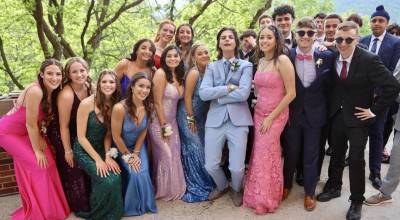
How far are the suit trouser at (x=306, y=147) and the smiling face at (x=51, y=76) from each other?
278cm

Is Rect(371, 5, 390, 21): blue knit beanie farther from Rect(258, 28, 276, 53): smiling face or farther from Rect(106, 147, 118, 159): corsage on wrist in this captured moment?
Rect(106, 147, 118, 159): corsage on wrist

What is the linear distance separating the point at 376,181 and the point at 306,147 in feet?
4.56

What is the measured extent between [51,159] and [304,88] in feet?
10.3

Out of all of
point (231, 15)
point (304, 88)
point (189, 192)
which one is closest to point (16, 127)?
point (189, 192)

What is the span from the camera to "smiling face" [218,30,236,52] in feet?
13.3

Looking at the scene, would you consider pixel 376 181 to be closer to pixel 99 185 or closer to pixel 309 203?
pixel 309 203

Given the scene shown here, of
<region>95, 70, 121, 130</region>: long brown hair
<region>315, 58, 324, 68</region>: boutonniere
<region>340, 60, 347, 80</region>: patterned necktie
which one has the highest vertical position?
<region>315, 58, 324, 68</region>: boutonniere

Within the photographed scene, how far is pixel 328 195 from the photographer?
4301 mm

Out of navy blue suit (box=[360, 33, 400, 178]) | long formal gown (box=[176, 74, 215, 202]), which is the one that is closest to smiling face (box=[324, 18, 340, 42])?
navy blue suit (box=[360, 33, 400, 178])

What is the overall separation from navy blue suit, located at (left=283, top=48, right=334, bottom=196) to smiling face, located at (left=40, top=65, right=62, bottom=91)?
271 cm

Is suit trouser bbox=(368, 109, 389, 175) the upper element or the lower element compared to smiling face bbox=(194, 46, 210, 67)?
lower

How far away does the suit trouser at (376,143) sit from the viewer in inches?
179

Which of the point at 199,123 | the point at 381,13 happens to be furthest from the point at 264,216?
the point at 381,13

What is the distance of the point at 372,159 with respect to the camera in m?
4.66
